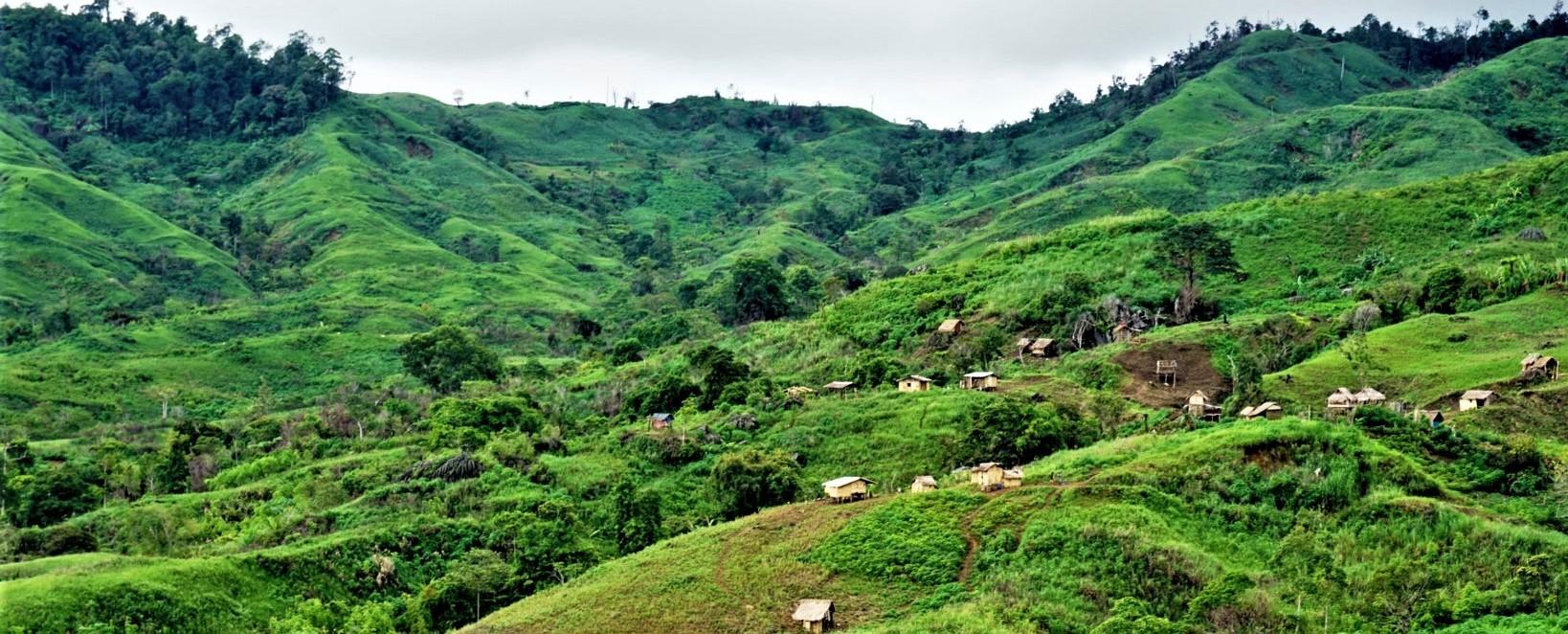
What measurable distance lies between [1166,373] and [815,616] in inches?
1082

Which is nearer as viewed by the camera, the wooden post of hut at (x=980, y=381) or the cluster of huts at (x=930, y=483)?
the cluster of huts at (x=930, y=483)

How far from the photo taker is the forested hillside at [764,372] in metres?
43.2

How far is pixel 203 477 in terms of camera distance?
219 feet

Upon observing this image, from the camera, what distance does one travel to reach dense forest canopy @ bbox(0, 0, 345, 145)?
15012 cm

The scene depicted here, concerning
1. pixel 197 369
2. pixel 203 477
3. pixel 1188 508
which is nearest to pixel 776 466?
pixel 1188 508

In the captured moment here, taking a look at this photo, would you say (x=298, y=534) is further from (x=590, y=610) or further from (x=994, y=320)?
(x=994, y=320)

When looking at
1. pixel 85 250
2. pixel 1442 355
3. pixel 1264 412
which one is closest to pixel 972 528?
pixel 1264 412

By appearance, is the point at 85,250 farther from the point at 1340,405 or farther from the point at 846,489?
the point at 1340,405

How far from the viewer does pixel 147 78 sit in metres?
156

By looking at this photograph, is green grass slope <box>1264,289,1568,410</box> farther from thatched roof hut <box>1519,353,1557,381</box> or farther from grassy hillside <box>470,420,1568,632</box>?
grassy hillside <box>470,420,1568,632</box>

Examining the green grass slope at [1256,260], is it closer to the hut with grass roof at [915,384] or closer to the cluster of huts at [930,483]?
the hut with grass roof at [915,384]

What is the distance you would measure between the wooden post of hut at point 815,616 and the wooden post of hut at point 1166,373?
2588 centimetres

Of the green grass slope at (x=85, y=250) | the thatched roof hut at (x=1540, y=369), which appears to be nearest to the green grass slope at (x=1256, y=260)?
the thatched roof hut at (x=1540, y=369)

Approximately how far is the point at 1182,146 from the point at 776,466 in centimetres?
9576
